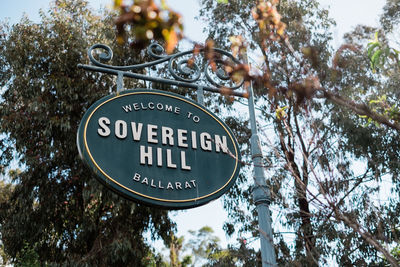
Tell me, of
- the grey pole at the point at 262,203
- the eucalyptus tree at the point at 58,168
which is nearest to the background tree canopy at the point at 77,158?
the eucalyptus tree at the point at 58,168

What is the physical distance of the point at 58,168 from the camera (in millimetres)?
13102

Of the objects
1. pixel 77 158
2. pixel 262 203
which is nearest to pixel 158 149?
pixel 262 203

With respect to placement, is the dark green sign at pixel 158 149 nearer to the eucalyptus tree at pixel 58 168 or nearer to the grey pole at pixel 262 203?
the grey pole at pixel 262 203

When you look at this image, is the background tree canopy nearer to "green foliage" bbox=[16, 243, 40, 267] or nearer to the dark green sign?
"green foliage" bbox=[16, 243, 40, 267]

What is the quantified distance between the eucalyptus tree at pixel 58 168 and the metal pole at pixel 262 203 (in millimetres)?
7774

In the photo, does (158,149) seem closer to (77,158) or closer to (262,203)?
(262,203)

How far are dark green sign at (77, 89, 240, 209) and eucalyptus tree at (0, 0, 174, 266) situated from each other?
7.95 metres

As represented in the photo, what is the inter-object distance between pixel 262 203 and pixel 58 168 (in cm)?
995

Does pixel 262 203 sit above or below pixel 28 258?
below

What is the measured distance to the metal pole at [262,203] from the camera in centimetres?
384

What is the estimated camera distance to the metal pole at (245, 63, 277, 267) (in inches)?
151

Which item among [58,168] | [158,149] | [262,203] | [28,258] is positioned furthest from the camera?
[58,168]

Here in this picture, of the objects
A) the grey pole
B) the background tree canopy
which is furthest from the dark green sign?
the background tree canopy

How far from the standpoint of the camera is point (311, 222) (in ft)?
39.7
